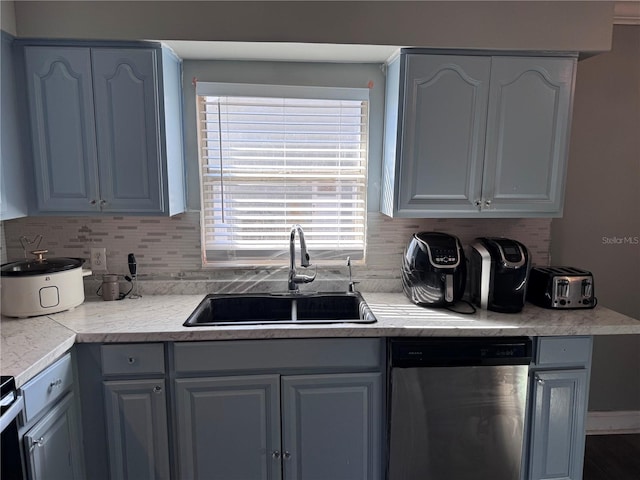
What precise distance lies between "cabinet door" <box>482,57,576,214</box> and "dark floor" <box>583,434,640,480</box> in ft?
4.69

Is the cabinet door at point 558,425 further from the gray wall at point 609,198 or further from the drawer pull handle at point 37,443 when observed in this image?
the drawer pull handle at point 37,443

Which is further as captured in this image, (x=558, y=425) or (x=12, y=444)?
(x=558, y=425)

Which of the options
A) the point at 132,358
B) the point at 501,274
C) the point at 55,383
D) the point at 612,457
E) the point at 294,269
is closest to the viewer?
the point at 55,383

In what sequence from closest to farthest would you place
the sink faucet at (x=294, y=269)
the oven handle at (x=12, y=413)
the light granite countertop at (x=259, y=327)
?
the oven handle at (x=12, y=413)
the light granite countertop at (x=259, y=327)
the sink faucet at (x=294, y=269)

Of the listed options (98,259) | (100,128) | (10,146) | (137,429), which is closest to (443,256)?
(137,429)

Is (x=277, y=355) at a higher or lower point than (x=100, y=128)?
lower

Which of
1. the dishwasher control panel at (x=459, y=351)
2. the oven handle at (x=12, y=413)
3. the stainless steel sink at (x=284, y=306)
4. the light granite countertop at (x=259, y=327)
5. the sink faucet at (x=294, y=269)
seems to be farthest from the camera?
the stainless steel sink at (x=284, y=306)

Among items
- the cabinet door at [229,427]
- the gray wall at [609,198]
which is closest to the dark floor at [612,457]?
the gray wall at [609,198]

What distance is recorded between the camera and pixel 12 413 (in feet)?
4.32

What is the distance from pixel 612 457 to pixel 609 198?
1448 millimetres

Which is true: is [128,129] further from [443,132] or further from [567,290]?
[567,290]

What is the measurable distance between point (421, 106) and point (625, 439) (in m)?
2.33

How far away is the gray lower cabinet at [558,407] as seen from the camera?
186cm

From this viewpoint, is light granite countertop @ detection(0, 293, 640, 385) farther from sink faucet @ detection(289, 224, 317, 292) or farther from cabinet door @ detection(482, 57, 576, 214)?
cabinet door @ detection(482, 57, 576, 214)
